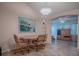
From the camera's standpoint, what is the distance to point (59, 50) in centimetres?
295

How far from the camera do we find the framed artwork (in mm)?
2998

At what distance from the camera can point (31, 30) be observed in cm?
302

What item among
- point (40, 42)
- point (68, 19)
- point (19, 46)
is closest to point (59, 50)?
point (40, 42)

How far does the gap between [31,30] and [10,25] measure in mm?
556

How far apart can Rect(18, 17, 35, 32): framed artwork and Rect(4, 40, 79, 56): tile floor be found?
0.61m

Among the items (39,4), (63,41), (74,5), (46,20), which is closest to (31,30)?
(46,20)

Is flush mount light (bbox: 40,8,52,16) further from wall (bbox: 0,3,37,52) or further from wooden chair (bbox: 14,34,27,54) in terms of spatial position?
wooden chair (bbox: 14,34,27,54)

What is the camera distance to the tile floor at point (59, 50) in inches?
115

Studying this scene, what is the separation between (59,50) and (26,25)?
1.07m

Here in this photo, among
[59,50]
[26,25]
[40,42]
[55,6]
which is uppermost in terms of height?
[55,6]

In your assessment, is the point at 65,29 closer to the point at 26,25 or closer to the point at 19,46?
the point at 26,25

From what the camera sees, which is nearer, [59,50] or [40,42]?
[59,50]

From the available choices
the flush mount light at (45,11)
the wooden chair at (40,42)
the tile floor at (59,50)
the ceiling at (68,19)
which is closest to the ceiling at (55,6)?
the flush mount light at (45,11)

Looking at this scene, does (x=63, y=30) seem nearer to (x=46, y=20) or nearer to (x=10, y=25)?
(x=46, y=20)
